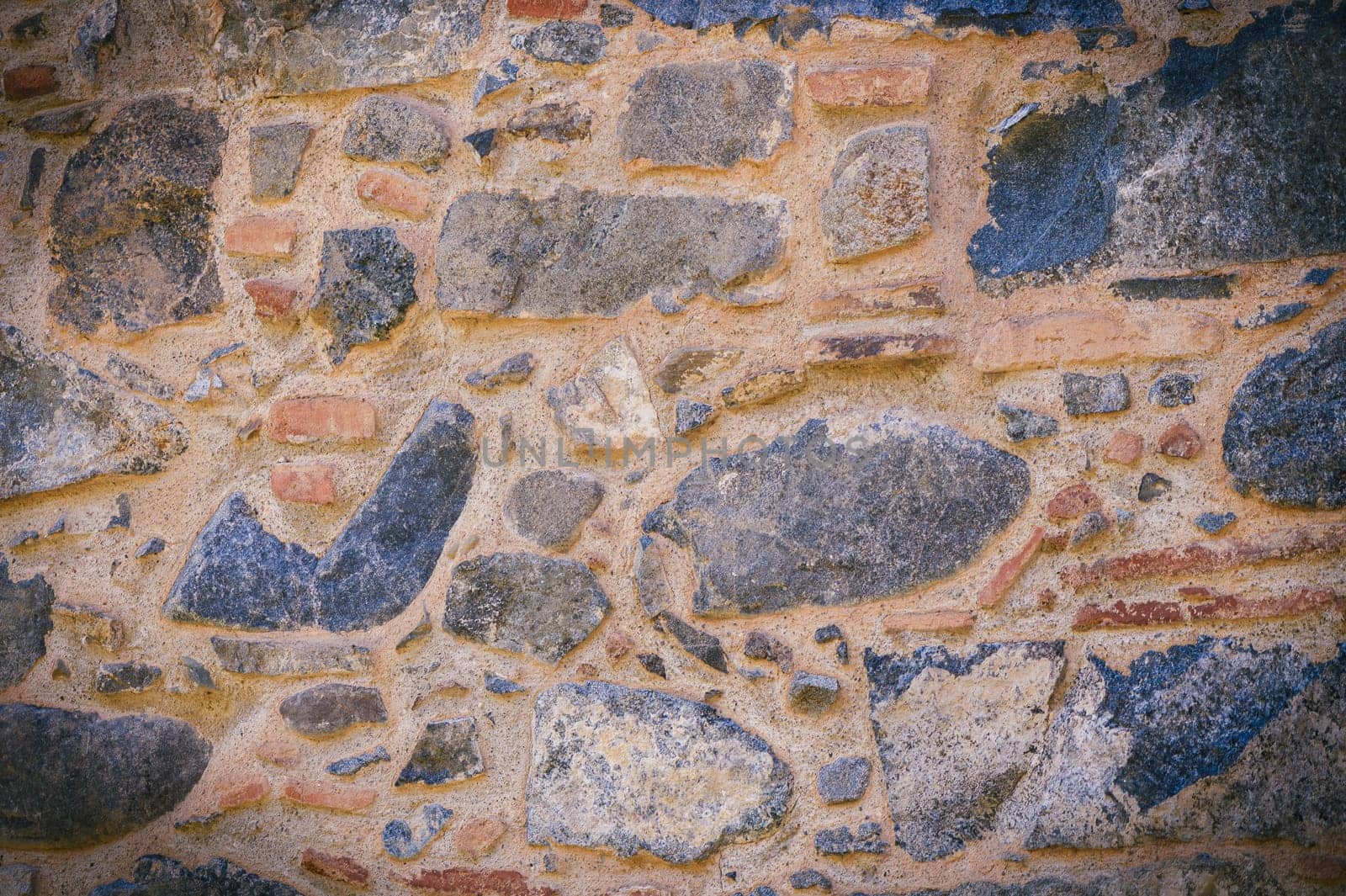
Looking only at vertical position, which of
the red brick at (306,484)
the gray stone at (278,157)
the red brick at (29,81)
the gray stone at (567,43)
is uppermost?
the red brick at (29,81)

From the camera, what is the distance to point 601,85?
2.03 meters

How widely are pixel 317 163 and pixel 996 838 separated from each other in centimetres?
162

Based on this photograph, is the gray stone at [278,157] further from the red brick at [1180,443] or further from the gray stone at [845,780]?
the red brick at [1180,443]

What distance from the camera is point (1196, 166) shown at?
1.74m

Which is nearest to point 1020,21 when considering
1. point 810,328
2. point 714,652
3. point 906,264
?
point 906,264

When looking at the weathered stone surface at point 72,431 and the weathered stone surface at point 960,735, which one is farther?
the weathered stone surface at point 72,431

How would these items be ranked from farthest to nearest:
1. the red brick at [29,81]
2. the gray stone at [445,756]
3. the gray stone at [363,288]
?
the red brick at [29,81] → the gray stone at [363,288] → the gray stone at [445,756]

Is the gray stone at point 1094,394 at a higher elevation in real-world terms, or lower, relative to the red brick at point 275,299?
lower

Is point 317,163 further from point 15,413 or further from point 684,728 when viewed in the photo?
point 684,728

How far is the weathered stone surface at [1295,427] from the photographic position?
163 centimetres

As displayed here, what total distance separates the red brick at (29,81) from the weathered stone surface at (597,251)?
91 centimetres

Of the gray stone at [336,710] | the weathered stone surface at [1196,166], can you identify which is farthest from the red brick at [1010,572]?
the gray stone at [336,710]

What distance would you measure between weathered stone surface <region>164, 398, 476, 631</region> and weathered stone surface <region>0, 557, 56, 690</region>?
0.25 metres

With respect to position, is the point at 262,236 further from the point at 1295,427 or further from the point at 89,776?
the point at 1295,427
